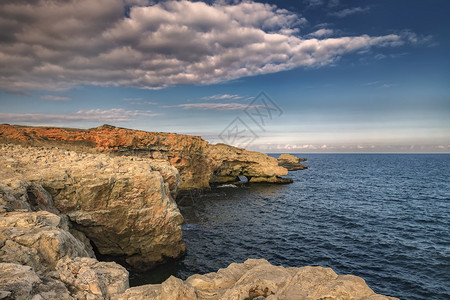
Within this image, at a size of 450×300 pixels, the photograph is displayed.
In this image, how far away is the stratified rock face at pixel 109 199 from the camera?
44.2 ft

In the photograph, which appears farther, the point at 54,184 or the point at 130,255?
the point at 130,255

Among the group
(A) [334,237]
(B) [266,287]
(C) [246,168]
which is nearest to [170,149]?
(C) [246,168]

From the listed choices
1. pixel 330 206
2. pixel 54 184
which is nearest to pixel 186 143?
pixel 330 206

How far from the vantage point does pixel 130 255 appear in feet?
56.0

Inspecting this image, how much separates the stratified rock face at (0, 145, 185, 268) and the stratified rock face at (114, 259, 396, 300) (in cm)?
950

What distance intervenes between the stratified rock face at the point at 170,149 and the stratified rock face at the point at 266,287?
32.4 meters

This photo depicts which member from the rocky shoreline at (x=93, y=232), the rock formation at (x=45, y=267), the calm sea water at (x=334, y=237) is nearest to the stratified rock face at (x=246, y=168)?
the calm sea water at (x=334, y=237)

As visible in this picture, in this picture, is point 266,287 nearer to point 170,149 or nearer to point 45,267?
point 45,267

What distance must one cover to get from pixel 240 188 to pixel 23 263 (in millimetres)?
48941

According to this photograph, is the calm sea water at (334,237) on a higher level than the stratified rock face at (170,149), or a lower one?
lower

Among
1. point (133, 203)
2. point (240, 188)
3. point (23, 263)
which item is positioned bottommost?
point (240, 188)

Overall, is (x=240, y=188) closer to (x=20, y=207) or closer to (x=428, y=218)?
(x=428, y=218)

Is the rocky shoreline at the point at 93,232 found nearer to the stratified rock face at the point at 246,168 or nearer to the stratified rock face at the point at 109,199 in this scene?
the stratified rock face at the point at 109,199

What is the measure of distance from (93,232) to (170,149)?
106ft
